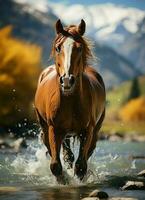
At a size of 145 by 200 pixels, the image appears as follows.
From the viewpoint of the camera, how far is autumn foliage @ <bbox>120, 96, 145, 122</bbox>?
443 feet

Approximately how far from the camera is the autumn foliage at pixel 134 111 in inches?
5310

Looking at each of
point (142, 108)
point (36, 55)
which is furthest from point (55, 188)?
point (142, 108)

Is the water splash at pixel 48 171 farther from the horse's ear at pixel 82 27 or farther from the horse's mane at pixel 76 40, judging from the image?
the horse's ear at pixel 82 27

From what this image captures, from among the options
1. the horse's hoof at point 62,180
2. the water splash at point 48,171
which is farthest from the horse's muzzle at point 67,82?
the water splash at point 48,171

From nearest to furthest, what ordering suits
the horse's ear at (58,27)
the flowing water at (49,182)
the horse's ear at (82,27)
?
the flowing water at (49,182), the horse's ear at (58,27), the horse's ear at (82,27)

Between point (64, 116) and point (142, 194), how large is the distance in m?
2.20

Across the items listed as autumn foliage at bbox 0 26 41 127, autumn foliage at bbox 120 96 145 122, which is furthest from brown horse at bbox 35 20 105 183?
autumn foliage at bbox 120 96 145 122

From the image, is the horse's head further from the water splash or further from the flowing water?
the water splash

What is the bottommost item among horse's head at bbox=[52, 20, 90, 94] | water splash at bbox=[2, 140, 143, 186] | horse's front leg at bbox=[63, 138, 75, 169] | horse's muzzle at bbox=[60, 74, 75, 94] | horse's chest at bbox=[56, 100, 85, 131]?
water splash at bbox=[2, 140, 143, 186]

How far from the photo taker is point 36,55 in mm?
59344

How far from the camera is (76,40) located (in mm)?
11688

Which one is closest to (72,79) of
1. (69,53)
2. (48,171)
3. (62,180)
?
(69,53)

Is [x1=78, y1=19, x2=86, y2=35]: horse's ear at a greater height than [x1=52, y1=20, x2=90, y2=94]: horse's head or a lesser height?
greater

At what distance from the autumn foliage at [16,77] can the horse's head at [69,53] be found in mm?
32328
